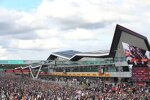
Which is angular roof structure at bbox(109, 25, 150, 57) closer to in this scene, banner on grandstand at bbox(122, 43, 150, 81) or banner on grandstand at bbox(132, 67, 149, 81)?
banner on grandstand at bbox(122, 43, 150, 81)

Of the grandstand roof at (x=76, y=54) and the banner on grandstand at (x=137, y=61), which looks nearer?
the banner on grandstand at (x=137, y=61)

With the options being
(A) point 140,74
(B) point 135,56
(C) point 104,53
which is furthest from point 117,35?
(A) point 140,74

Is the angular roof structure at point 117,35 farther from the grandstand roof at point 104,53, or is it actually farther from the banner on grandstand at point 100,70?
the banner on grandstand at point 100,70

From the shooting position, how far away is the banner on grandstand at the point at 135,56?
177 feet

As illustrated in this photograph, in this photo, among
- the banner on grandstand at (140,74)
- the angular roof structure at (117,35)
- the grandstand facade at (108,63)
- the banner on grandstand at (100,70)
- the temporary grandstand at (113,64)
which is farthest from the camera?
the banner on grandstand at (100,70)

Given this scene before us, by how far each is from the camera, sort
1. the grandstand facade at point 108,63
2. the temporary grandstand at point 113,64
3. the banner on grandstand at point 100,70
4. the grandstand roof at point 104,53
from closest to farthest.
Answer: the temporary grandstand at point 113,64, the grandstand roof at point 104,53, the grandstand facade at point 108,63, the banner on grandstand at point 100,70

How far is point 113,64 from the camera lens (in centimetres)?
6631

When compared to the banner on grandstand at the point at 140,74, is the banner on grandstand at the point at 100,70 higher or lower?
higher

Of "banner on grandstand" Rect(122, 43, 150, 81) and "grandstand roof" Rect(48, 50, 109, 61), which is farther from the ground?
"grandstand roof" Rect(48, 50, 109, 61)

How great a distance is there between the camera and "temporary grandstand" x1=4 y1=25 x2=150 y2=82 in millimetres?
55031

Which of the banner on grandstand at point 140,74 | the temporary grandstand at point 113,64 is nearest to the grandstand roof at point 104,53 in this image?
the temporary grandstand at point 113,64

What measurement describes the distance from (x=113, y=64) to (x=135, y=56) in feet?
32.9

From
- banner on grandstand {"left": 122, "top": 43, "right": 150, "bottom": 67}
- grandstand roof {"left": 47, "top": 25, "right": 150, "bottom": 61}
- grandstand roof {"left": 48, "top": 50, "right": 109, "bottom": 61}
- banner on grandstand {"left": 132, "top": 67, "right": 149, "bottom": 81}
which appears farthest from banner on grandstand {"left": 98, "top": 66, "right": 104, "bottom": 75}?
banner on grandstand {"left": 132, "top": 67, "right": 149, "bottom": 81}

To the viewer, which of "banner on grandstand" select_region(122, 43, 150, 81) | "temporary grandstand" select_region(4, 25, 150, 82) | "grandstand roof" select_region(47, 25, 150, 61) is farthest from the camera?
"grandstand roof" select_region(47, 25, 150, 61)
